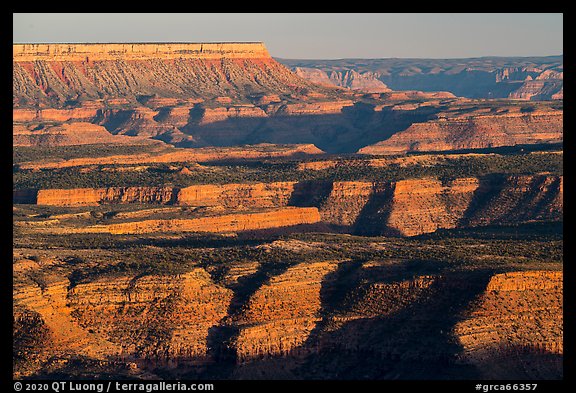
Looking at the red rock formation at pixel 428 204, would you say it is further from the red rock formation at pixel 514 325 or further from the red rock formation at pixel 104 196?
the red rock formation at pixel 514 325

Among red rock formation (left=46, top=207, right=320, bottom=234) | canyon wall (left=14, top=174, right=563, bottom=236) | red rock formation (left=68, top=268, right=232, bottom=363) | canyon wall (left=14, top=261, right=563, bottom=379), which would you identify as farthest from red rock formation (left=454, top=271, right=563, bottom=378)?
canyon wall (left=14, top=174, right=563, bottom=236)

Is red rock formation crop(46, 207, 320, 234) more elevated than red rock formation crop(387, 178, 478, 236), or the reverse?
red rock formation crop(46, 207, 320, 234)

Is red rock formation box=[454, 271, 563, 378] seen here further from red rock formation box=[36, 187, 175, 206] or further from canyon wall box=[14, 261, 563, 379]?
red rock formation box=[36, 187, 175, 206]

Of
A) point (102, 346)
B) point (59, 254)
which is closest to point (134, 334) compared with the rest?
point (102, 346)

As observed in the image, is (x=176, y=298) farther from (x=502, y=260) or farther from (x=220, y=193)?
(x=220, y=193)

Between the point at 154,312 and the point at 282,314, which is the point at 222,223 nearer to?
the point at 154,312

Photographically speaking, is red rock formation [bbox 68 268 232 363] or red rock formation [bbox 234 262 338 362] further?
red rock formation [bbox 68 268 232 363]

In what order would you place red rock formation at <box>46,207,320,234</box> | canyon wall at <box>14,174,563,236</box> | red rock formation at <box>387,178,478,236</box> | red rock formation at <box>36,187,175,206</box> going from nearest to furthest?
red rock formation at <box>46,207,320,234</box> < canyon wall at <box>14,174,563,236</box> < red rock formation at <box>387,178,478,236</box> < red rock formation at <box>36,187,175,206</box>

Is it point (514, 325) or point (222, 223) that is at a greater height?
point (514, 325)

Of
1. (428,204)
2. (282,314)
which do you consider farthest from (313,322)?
(428,204)

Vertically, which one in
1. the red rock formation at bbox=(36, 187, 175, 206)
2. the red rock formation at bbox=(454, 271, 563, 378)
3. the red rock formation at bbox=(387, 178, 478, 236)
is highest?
the red rock formation at bbox=(454, 271, 563, 378)

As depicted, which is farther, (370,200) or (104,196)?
(104,196)
